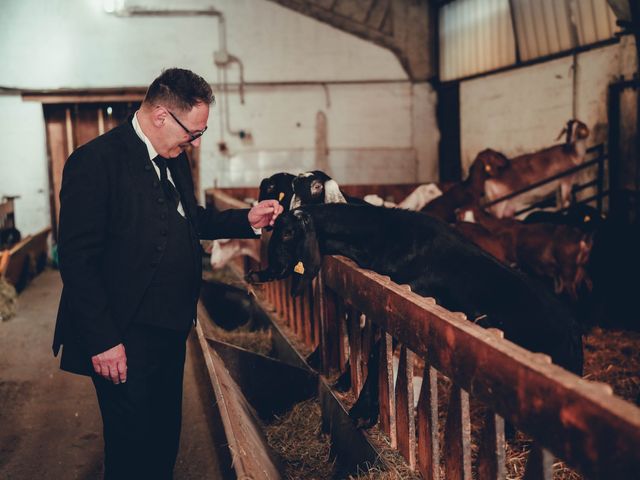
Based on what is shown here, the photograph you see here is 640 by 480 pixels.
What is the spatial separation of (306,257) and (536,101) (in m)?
7.35

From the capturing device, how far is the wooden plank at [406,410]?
2.49m

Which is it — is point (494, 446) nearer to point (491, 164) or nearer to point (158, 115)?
point (158, 115)

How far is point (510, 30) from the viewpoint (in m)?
9.99

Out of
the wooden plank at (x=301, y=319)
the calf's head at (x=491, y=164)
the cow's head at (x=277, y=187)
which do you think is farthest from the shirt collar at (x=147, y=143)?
the calf's head at (x=491, y=164)

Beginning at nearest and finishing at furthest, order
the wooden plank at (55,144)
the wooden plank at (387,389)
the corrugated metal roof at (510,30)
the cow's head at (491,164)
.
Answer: the wooden plank at (387,389)
the corrugated metal roof at (510,30)
the cow's head at (491,164)
the wooden plank at (55,144)

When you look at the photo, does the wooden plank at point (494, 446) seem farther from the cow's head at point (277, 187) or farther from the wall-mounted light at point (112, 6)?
the wall-mounted light at point (112, 6)

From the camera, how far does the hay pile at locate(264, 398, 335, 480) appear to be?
3.07 metres

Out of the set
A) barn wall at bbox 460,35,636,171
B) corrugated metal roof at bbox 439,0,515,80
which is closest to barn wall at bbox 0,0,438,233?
corrugated metal roof at bbox 439,0,515,80

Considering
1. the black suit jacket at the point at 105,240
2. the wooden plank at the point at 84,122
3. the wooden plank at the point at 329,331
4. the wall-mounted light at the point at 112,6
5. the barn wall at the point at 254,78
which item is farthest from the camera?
the wooden plank at the point at 84,122

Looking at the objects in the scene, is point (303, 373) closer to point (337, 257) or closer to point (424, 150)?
point (337, 257)

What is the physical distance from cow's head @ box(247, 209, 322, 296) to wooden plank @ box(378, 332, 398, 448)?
52cm

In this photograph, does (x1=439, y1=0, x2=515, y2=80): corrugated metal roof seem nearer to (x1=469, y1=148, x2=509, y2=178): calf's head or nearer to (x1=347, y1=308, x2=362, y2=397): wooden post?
Result: (x1=469, y1=148, x2=509, y2=178): calf's head

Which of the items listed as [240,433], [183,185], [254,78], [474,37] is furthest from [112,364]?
[254,78]

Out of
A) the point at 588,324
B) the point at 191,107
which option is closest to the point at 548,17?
the point at 588,324
